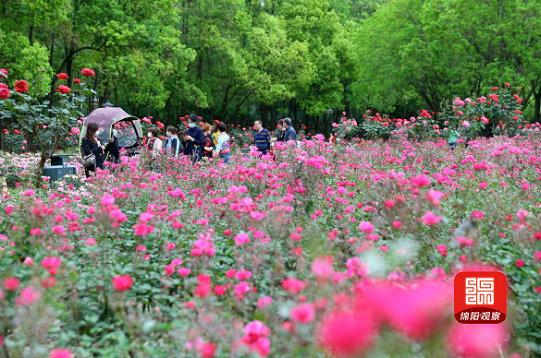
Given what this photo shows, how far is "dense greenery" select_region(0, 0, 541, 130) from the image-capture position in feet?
74.3

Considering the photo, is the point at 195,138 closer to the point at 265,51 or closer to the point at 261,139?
the point at 261,139

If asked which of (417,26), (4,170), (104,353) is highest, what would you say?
(417,26)

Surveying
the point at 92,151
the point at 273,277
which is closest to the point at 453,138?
the point at 92,151

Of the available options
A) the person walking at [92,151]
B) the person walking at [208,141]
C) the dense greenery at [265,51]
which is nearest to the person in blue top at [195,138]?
the person walking at [208,141]

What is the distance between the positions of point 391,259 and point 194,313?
1.29 meters

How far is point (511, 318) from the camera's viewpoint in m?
3.10

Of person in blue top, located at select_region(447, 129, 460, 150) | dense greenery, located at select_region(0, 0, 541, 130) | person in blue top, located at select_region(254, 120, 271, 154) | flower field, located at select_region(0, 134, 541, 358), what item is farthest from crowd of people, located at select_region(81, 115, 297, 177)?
dense greenery, located at select_region(0, 0, 541, 130)

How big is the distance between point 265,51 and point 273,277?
29395 mm

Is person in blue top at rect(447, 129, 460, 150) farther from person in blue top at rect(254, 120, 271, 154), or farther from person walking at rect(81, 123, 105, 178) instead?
person walking at rect(81, 123, 105, 178)

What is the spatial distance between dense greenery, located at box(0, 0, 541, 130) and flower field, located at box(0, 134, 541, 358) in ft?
49.1

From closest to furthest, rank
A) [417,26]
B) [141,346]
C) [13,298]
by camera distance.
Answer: [141,346] → [13,298] → [417,26]

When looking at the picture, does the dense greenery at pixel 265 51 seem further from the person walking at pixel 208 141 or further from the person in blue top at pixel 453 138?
the person in blue top at pixel 453 138

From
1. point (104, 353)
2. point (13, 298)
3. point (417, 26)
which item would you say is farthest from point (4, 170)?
point (417, 26)

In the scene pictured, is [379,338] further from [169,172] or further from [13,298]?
[169,172]
